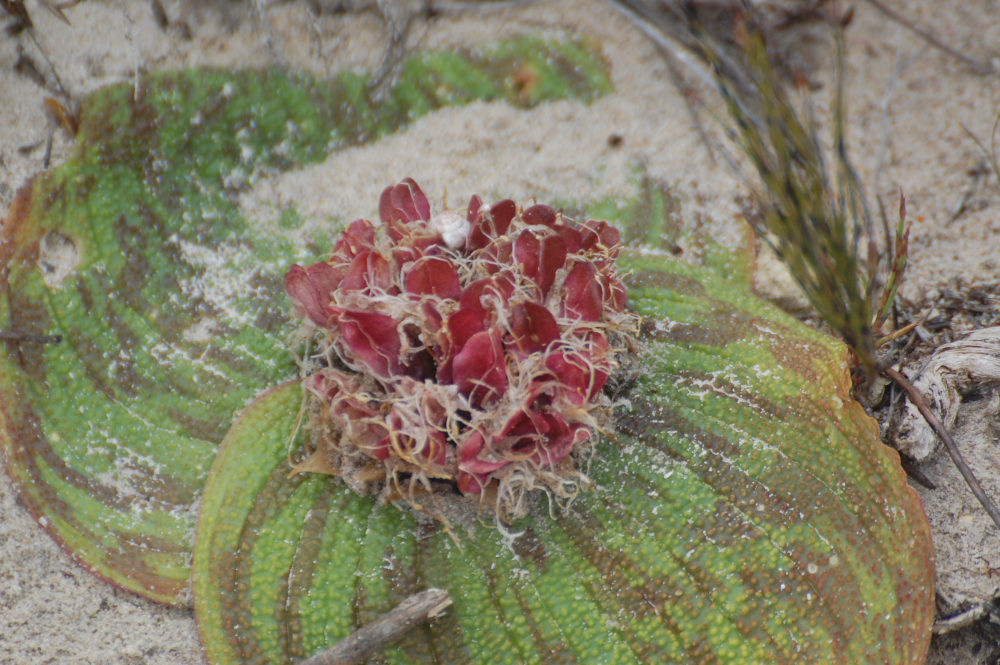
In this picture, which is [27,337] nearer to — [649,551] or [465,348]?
[465,348]

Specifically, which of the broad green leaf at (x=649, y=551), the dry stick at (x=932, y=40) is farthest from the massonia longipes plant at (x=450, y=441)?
the dry stick at (x=932, y=40)

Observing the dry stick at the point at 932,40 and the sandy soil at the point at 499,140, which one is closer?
the sandy soil at the point at 499,140

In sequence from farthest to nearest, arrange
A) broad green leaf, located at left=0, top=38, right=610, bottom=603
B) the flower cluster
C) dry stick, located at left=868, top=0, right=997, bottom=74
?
dry stick, located at left=868, top=0, right=997, bottom=74 → broad green leaf, located at left=0, top=38, right=610, bottom=603 → the flower cluster

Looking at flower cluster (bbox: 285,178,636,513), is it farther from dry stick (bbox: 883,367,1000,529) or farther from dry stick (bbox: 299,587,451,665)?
dry stick (bbox: 883,367,1000,529)

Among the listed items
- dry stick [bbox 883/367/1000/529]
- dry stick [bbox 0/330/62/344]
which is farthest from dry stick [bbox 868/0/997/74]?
dry stick [bbox 0/330/62/344]

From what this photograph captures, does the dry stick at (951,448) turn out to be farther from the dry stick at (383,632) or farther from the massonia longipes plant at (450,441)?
the dry stick at (383,632)
